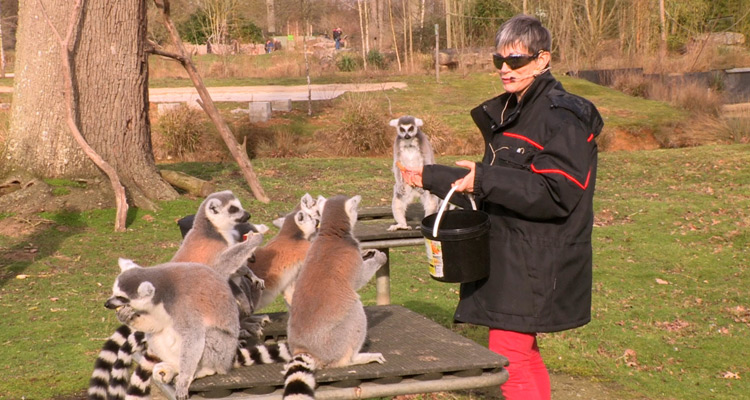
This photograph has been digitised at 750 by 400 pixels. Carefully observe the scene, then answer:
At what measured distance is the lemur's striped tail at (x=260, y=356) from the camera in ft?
9.38

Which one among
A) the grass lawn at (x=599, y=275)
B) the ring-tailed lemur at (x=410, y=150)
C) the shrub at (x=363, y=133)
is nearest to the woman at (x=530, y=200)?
the grass lawn at (x=599, y=275)

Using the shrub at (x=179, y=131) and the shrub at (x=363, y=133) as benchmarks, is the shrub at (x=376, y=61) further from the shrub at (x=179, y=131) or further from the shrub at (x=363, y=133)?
the shrub at (x=179, y=131)

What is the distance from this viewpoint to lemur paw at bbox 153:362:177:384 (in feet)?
9.21

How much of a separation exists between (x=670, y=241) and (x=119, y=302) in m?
7.21

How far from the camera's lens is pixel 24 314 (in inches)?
235

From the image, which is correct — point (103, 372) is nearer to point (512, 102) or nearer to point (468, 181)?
point (468, 181)

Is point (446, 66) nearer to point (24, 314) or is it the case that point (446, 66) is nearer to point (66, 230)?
point (66, 230)

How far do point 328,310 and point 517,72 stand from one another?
120 centimetres

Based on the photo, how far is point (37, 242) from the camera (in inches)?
305

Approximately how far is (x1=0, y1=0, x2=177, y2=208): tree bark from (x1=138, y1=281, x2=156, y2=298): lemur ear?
6.41 m

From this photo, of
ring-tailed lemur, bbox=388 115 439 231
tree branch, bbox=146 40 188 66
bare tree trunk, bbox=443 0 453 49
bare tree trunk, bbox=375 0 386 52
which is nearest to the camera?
ring-tailed lemur, bbox=388 115 439 231

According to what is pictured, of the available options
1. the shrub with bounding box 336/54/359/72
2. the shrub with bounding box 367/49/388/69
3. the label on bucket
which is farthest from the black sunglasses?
the shrub with bounding box 336/54/359/72

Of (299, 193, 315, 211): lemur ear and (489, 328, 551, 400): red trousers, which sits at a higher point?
(299, 193, 315, 211): lemur ear

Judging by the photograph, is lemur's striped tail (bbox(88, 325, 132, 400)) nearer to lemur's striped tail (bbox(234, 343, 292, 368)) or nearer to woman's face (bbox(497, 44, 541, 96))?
lemur's striped tail (bbox(234, 343, 292, 368))
